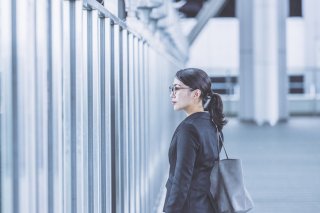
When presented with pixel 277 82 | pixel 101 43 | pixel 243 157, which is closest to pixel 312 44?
pixel 277 82

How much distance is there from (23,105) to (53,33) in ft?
1.57

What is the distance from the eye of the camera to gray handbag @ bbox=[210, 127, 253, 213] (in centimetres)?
344

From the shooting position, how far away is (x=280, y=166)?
40.4 ft

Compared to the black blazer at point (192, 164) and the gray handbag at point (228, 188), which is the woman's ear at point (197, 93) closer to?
the black blazer at point (192, 164)

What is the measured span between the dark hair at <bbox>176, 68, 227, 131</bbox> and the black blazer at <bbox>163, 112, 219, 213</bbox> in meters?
0.08

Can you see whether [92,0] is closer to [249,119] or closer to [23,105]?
[23,105]

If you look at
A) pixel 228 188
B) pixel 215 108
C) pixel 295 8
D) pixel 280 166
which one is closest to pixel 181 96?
pixel 215 108

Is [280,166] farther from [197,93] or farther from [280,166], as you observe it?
[197,93]

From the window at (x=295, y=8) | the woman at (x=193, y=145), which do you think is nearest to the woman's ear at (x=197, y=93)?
the woman at (x=193, y=145)

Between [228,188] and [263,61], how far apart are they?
2172cm

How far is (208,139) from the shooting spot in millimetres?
3389

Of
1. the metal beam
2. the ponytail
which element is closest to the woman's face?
the ponytail

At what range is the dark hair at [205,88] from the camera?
346 cm

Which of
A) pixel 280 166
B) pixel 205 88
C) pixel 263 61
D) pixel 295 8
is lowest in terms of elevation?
pixel 280 166
